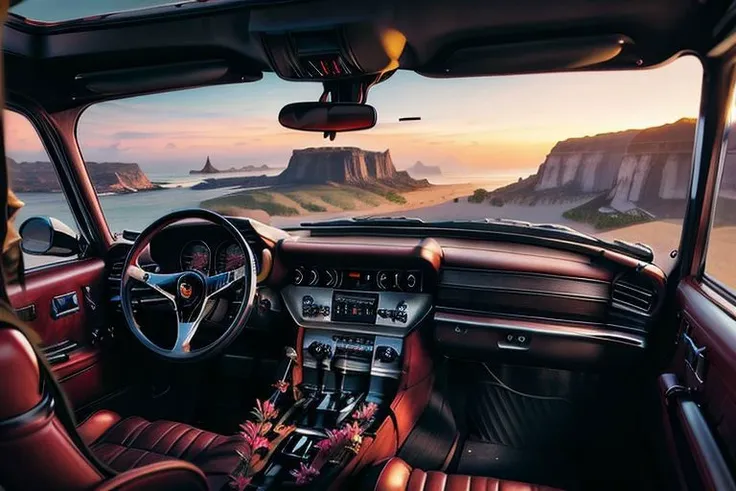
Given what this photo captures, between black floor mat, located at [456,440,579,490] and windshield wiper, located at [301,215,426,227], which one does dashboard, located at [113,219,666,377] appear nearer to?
windshield wiper, located at [301,215,426,227]

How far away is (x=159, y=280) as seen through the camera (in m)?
2.95

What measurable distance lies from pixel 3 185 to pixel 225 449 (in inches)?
71.5

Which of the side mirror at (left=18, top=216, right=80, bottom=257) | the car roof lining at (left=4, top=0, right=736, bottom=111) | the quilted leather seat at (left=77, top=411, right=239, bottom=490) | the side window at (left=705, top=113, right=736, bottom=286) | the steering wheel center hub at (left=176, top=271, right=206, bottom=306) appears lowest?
the quilted leather seat at (left=77, top=411, right=239, bottom=490)

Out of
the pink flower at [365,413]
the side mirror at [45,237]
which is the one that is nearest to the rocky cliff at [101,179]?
the side mirror at [45,237]

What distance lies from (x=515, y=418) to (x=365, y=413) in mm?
1149

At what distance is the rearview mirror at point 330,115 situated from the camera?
112 inches

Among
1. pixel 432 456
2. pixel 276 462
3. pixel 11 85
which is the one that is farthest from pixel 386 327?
pixel 11 85

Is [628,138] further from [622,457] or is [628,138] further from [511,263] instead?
[622,457]

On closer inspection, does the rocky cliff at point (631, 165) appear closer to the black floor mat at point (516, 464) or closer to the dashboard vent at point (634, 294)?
the dashboard vent at point (634, 294)

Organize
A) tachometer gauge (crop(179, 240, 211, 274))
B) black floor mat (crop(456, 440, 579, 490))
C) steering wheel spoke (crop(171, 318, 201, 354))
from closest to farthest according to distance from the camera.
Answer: steering wheel spoke (crop(171, 318, 201, 354)) → black floor mat (crop(456, 440, 579, 490)) → tachometer gauge (crop(179, 240, 211, 274))

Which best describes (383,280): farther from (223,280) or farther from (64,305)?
(64,305)

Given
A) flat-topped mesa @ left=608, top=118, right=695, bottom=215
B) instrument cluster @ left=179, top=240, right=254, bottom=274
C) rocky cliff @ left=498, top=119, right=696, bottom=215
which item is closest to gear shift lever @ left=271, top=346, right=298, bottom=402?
instrument cluster @ left=179, top=240, right=254, bottom=274

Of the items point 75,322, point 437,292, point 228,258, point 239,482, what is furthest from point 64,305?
point 437,292

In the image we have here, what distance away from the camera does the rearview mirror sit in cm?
284
